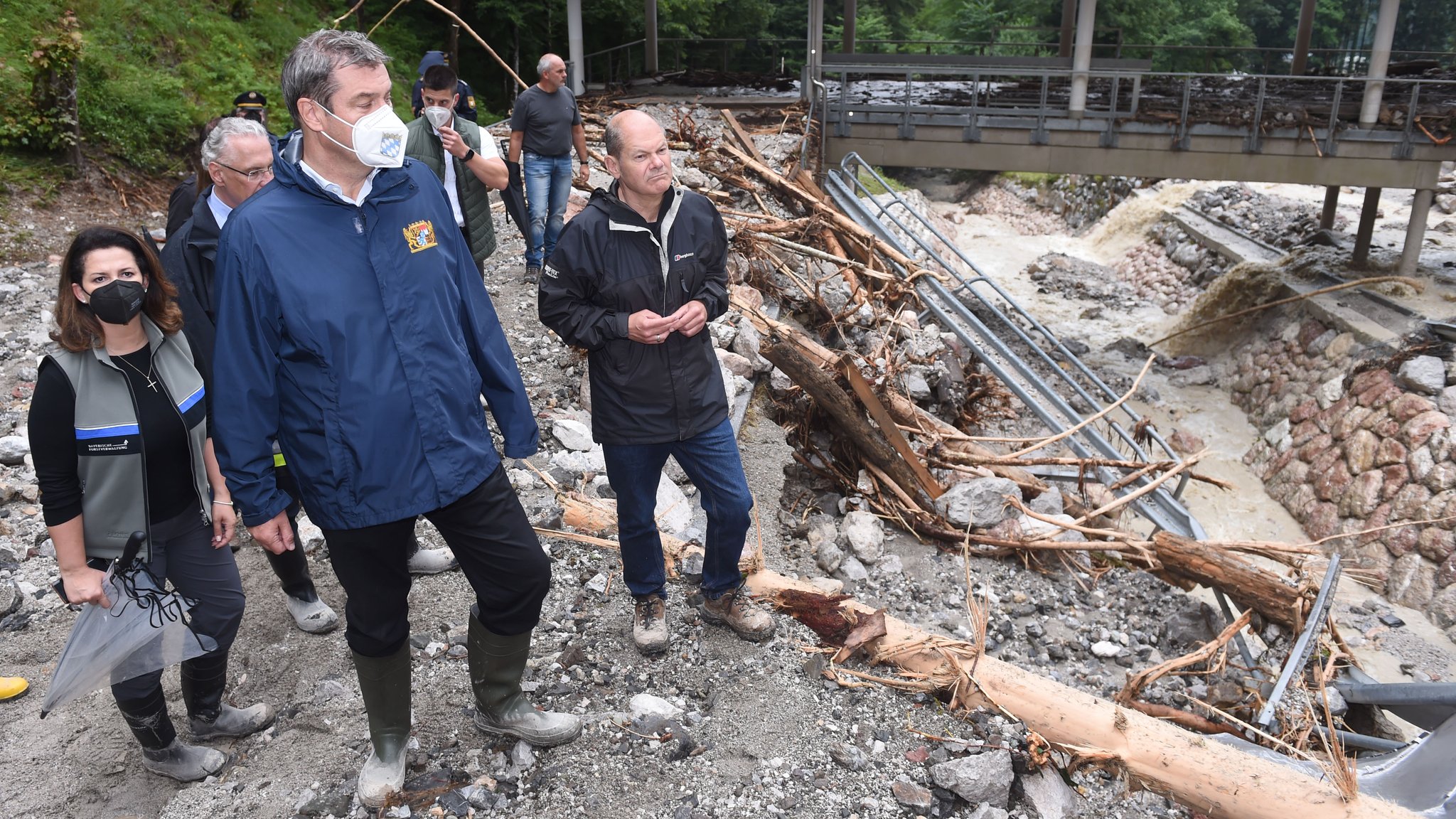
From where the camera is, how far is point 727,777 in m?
2.96

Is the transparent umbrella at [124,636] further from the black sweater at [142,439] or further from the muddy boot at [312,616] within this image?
the muddy boot at [312,616]

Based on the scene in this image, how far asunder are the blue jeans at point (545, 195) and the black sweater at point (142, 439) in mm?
4458

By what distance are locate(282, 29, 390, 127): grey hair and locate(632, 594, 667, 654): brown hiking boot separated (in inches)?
82.0

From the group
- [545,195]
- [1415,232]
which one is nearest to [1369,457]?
[1415,232]

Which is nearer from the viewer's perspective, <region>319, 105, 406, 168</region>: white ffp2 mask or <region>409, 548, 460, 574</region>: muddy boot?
<region>319, 105, 406, 168</region>: white ffp2 mask

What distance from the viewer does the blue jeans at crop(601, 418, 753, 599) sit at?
10.9 ft

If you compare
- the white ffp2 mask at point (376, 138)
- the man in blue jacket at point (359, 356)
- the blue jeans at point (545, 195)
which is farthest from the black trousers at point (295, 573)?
the blue jeans at point (545, 195)

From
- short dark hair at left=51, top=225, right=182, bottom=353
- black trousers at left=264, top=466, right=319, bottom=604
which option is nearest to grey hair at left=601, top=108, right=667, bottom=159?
short dark hair at left=51, top=225, right=182, bottom=353

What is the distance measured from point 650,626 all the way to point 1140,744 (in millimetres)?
1821

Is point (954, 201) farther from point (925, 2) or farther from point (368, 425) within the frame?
point (368, 425)

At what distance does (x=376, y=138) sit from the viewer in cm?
224

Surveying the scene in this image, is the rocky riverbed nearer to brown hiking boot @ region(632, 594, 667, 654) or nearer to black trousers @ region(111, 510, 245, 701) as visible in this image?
brown hiking boot @ region(632, 594, 667, 654)

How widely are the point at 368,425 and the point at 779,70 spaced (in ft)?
71.6

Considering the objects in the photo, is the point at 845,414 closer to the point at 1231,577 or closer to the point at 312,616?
the point at 1231,577
